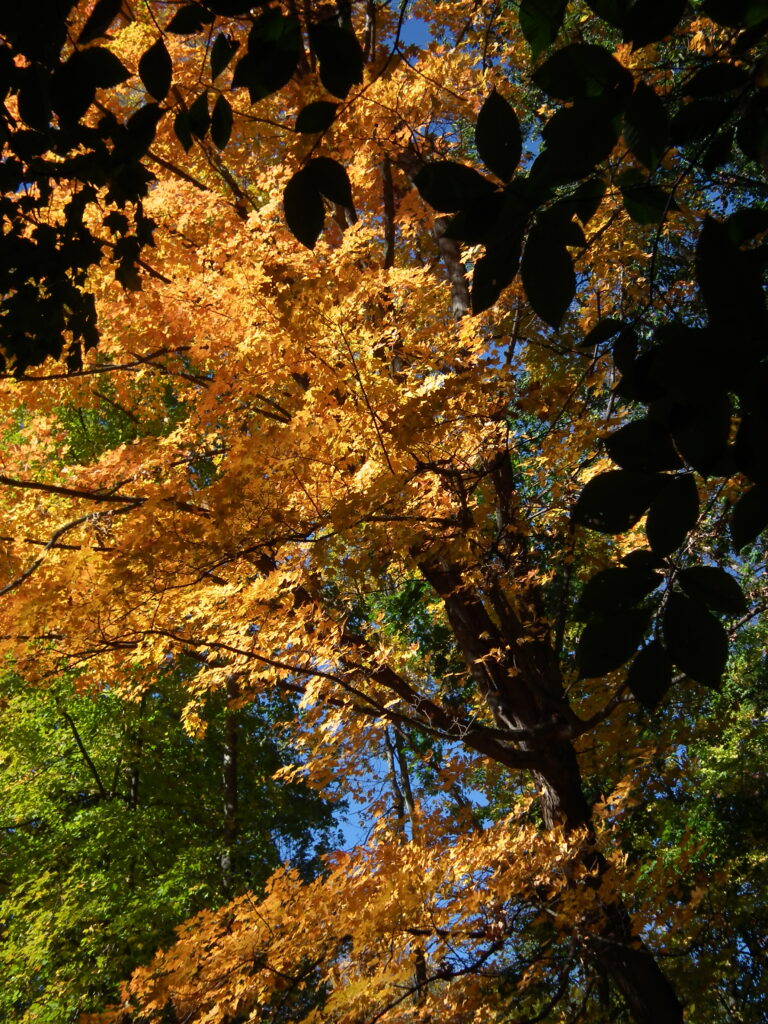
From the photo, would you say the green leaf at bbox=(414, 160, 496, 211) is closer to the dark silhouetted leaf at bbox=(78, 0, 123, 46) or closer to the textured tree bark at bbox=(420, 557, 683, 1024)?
the dark silhouetted leaf at bbox=(78, 0, 123, 46)

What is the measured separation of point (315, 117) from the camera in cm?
93

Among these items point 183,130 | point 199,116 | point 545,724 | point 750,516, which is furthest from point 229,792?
point 750,516

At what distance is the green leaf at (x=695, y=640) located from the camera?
68 centimetres

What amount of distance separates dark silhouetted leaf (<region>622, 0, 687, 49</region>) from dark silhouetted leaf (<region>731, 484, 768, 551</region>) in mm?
477

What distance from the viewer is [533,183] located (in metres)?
0.74

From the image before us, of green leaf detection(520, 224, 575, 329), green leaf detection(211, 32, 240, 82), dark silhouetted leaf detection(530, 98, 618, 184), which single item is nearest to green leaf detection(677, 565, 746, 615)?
green leaf detection(520, 224, 575, 329)

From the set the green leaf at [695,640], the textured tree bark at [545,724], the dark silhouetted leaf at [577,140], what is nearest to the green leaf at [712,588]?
the green leaf at [695,640]

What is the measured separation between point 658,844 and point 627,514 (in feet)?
33.4

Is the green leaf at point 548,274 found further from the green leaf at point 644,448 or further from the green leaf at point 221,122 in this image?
the green leaf at point 221,122

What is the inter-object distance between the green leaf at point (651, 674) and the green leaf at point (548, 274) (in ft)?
1.15

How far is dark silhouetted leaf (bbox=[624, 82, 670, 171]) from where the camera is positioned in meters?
0.77

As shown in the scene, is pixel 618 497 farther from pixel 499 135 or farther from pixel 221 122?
pixel 221 122

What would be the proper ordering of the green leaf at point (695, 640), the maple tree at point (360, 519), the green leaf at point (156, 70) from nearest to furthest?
the green leaf at point (695, 640)
the green leaf at point (156, 70)
the maple tree at point (360, 519)

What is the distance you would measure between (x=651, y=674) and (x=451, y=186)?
1.80 feet
